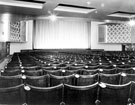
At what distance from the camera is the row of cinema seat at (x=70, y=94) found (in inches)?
73.7

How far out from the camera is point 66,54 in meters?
13.4

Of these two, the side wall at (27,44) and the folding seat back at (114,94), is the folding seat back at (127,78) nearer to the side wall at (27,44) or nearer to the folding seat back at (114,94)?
the folding seat back at (114,94)

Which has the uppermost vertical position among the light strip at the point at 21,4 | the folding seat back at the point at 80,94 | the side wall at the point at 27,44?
the light strip at the point at 21,4

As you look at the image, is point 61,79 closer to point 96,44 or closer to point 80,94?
point 80,94

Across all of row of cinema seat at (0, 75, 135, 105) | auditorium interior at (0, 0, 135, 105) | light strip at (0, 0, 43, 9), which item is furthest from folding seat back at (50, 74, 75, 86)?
light strip at (0, 0, 43, 9)

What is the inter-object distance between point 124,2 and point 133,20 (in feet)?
16.7

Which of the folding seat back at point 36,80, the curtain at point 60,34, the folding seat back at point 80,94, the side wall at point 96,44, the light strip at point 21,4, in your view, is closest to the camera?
the folding seat back at point 80,94

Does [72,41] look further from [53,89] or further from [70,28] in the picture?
[53,89]

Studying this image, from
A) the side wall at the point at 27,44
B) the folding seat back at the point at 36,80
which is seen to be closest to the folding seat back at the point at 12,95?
the folding seat back at the point at 36,80

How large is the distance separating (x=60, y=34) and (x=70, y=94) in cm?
1583

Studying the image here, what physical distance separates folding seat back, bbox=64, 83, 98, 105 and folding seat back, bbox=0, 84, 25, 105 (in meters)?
0.55

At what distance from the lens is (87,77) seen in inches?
110

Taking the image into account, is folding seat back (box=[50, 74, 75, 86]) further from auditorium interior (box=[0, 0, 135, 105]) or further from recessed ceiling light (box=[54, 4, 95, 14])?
recessed ceiling light (box=[54, 4, 95, 14])

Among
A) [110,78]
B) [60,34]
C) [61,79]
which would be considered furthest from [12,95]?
[60,34]
